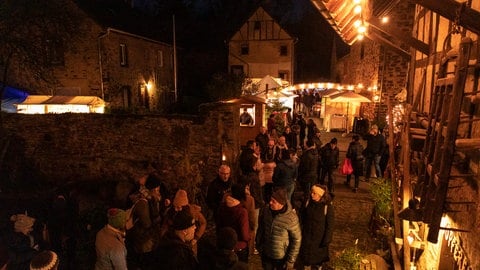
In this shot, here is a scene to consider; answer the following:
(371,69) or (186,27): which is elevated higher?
(186,27)

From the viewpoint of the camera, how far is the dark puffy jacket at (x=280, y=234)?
4.86 metres

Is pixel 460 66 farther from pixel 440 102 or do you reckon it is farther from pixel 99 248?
pixel 99 248

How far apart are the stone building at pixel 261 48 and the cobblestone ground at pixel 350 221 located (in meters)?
17.7

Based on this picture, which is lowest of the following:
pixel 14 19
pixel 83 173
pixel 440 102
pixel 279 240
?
pixel 83 173

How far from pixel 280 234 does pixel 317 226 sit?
619mm

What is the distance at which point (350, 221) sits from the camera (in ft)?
27.0

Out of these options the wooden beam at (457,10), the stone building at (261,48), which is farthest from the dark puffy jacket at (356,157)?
the stone building at (261,48)

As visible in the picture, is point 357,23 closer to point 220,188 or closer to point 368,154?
point 220,188

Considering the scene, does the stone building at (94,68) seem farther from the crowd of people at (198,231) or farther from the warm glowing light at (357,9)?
the warm glowing light at (357,9)

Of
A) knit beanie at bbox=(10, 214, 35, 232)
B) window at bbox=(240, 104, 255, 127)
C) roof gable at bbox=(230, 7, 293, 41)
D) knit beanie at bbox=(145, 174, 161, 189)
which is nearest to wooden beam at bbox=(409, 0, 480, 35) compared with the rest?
knit beanie at bbox=(145, 174, 161, 189)

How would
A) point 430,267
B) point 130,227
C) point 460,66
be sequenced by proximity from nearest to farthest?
1. point 460,66
2. point 430,267
3. point 130,227

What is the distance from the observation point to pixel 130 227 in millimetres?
5207

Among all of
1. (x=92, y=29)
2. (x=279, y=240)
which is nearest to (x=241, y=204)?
(x=279, y=240)

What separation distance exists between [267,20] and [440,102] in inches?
945
